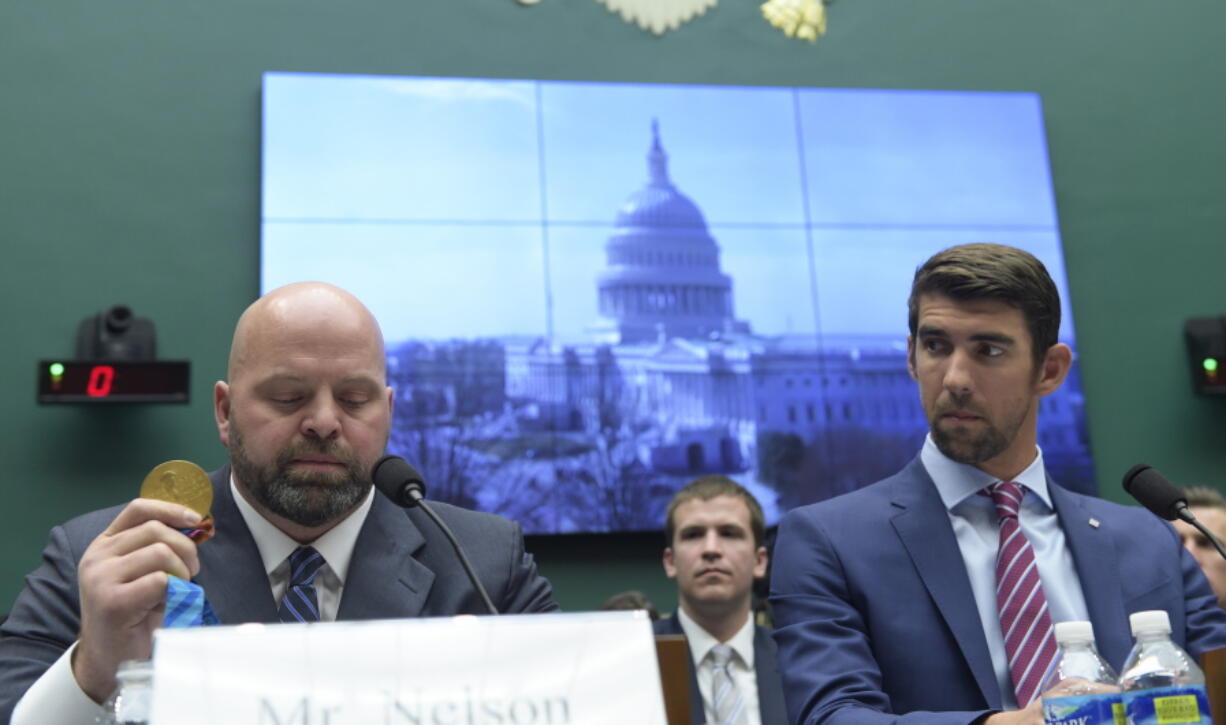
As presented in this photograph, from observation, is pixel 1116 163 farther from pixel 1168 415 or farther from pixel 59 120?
pixel 59 120

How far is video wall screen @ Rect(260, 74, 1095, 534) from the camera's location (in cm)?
501

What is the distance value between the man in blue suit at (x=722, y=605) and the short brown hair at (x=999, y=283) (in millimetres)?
1509

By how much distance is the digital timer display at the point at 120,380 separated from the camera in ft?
15.6

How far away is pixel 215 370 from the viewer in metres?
5.04

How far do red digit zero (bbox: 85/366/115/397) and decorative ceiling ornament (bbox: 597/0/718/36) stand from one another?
263 cm

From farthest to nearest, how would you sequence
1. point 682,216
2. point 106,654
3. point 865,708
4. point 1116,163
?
point 1116,163, point 682,216, point 865,708, point 106,654

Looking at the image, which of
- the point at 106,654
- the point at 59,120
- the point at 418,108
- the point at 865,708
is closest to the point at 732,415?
the point at 418,108

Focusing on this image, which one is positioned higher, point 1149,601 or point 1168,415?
point 1168,415

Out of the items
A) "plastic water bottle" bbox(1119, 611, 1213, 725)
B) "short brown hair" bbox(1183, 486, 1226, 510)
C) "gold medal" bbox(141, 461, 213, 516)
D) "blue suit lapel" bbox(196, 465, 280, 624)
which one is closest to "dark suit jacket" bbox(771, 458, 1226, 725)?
"plastic water bottle" bbox(1119, 611, 1213, 725)

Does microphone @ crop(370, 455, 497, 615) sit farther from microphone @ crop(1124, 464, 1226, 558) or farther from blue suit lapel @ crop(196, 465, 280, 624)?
microphone @ crop(1124, 464, 1226, 558)

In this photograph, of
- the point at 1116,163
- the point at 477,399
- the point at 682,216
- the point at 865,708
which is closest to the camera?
the point at 865,708

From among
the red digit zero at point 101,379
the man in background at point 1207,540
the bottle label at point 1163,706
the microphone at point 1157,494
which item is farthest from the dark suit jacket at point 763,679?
the red digit zero at point 101,379

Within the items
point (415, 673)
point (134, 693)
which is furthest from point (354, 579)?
point (415, 673)

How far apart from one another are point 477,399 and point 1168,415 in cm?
308
